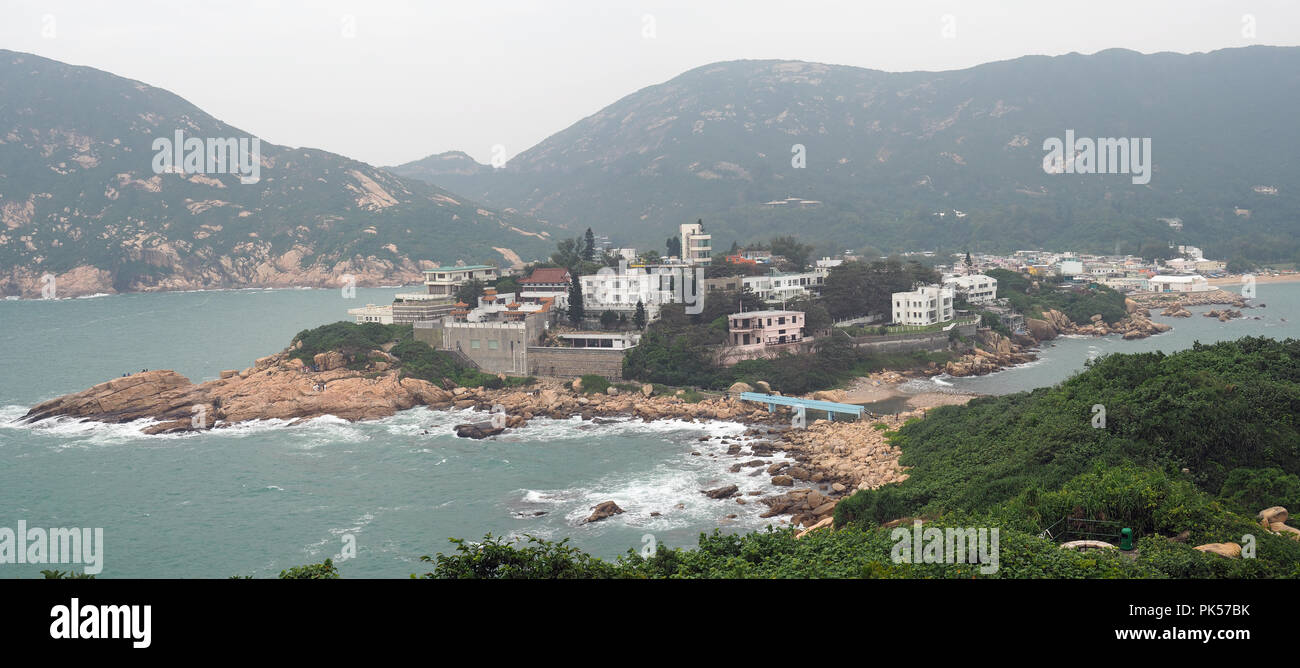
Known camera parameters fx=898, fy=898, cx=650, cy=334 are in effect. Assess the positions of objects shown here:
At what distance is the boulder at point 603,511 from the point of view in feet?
57.7

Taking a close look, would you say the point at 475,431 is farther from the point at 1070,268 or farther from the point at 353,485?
the point at 1070,268

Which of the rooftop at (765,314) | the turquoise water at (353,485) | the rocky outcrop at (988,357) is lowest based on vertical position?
the turquoise water at (353,485)

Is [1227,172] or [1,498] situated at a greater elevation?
[1227,172]

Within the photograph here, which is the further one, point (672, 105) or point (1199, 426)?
point (672, 105)

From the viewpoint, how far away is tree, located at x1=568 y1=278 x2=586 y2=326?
1283 inches

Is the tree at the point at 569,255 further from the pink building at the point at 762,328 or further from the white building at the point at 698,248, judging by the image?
the pink building at the point at 762,328

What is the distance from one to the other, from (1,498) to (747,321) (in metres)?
21.4

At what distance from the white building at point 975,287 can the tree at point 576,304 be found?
17.1 meters

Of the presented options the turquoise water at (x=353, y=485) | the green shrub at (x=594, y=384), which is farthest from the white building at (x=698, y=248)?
the turquoise water at (x=353, y=485)

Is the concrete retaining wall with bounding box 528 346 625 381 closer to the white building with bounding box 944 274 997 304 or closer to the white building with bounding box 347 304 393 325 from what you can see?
the white building with bounding box 347 304 393 325

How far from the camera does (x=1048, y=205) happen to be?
98.1 metres
